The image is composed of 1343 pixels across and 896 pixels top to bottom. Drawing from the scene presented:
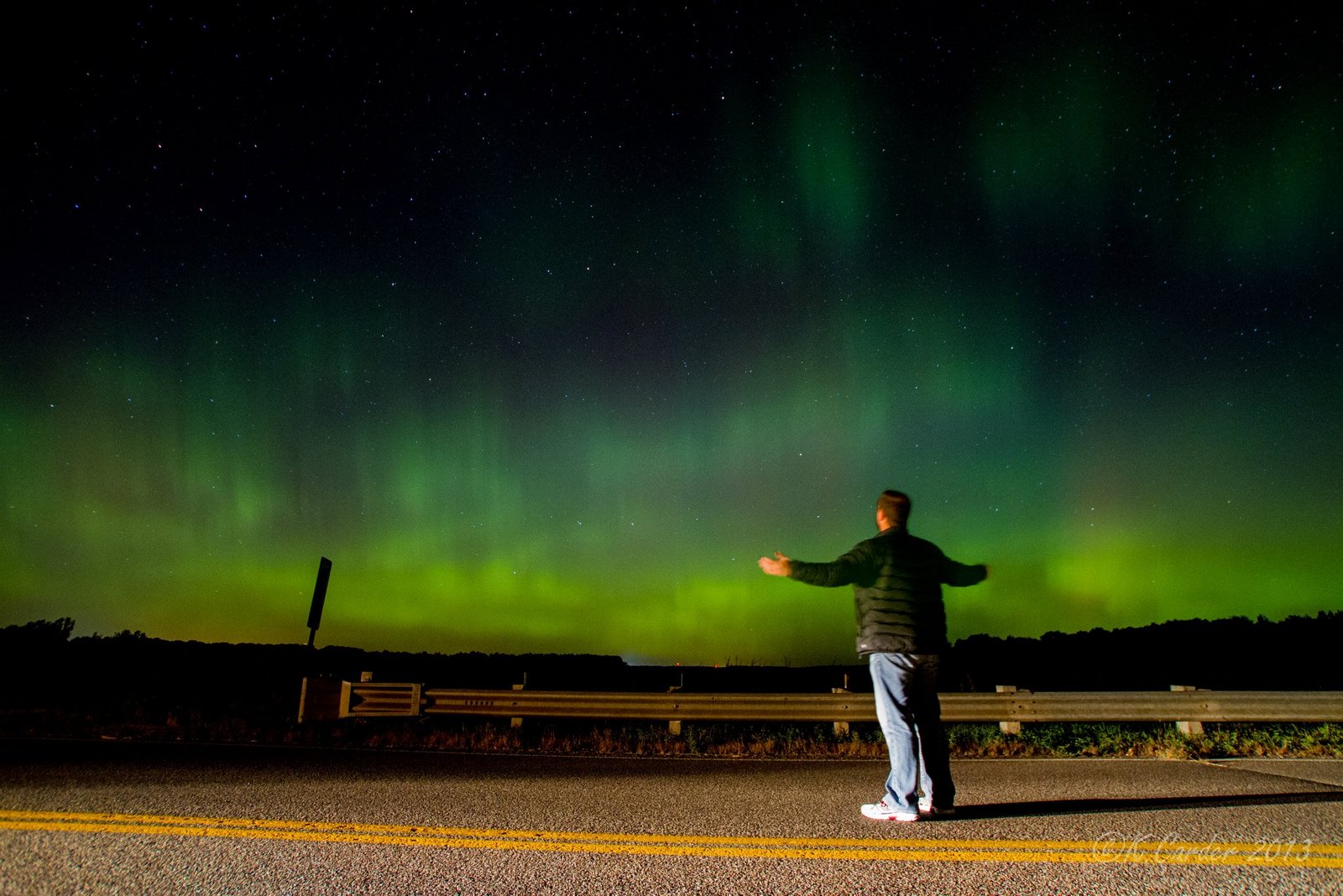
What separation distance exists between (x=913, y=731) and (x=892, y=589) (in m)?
0.76

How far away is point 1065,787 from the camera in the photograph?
527 centimetres

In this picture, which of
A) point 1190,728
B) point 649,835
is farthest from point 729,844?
point 1190,728

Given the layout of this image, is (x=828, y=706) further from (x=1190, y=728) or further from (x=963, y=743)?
(x=1190, y=728)

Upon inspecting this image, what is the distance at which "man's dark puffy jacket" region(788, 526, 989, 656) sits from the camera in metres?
3.99

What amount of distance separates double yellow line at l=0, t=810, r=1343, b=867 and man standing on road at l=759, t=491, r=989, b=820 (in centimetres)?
44

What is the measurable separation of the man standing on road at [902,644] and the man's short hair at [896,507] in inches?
5.0

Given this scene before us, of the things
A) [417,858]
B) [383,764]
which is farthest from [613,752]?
[417,858]

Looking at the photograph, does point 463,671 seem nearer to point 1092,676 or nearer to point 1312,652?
point 1092,676

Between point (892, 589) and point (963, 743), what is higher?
point (892, 589)

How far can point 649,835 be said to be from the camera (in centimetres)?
372

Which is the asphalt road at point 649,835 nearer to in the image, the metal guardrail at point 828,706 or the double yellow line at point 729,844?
the double yellow line at point 729,844

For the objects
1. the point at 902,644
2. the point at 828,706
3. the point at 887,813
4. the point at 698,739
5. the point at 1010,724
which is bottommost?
the point at 698,739

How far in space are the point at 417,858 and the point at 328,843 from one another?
0.56 m

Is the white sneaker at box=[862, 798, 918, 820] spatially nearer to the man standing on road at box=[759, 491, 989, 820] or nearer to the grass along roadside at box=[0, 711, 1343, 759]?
the man standing on road at box=[759, 491, 989, 820]
